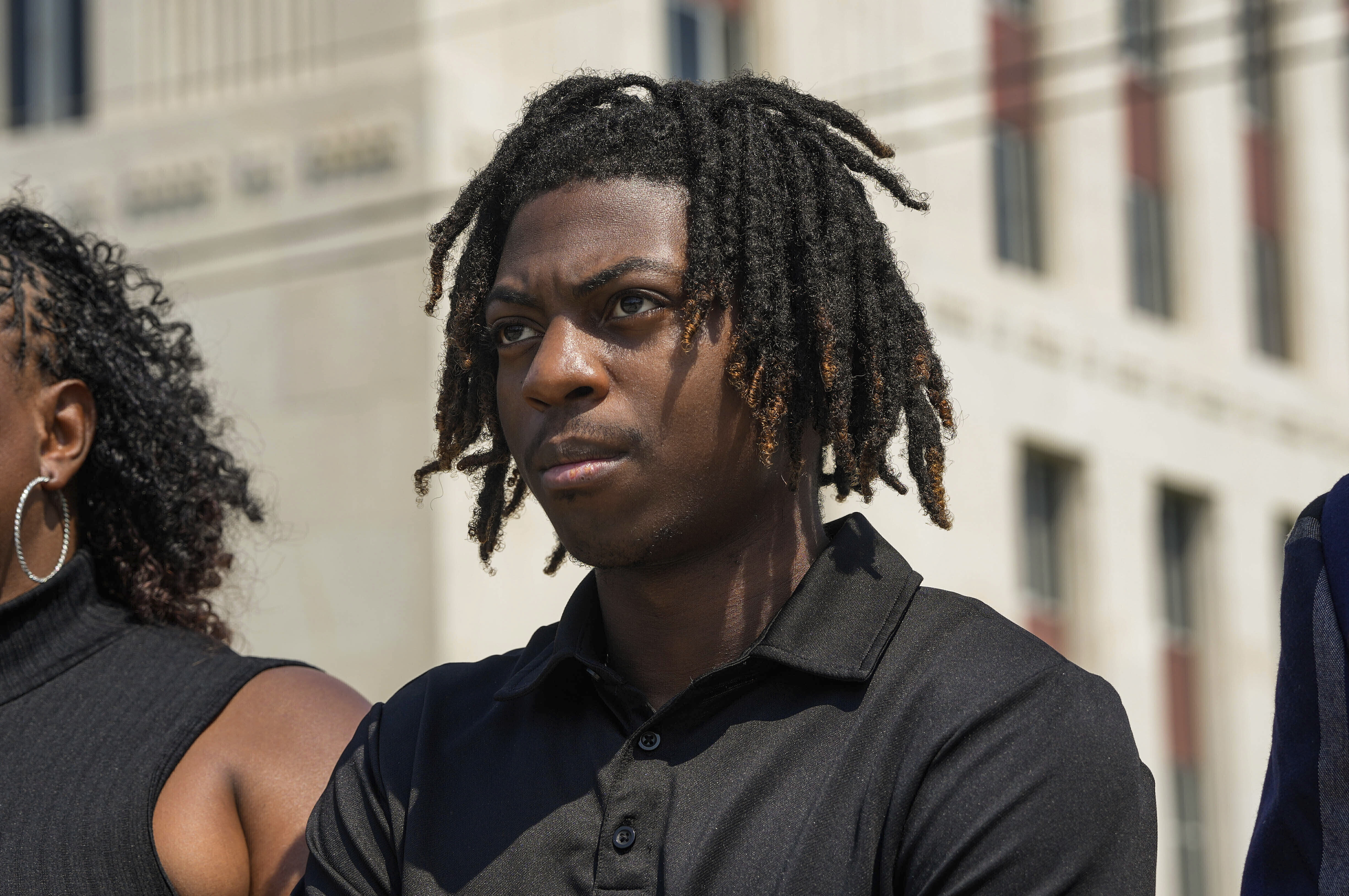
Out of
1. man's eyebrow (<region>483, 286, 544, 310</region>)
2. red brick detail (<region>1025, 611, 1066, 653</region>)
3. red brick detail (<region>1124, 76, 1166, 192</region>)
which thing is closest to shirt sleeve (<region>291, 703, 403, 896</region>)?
man's eyebrow (<region>483, 286, 544, 310</region>)

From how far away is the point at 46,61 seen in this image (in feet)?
52.5

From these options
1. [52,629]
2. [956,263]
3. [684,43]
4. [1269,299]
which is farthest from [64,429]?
[1269,299]

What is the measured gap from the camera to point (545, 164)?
2.93 meters

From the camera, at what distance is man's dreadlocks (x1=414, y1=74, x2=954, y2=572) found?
2.77 m

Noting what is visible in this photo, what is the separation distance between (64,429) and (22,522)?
0.19 m

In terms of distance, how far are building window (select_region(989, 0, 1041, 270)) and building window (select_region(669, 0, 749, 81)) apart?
2.89m

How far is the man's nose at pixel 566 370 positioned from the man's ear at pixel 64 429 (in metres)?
1.21

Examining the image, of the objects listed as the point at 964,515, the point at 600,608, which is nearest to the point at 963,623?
the point at 600,608

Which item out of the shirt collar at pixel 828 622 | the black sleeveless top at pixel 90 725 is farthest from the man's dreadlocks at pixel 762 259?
the black sleeveless top at pixel 90 725

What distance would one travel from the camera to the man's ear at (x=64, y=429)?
3.61 m

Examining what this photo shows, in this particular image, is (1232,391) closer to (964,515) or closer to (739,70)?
(964,515)

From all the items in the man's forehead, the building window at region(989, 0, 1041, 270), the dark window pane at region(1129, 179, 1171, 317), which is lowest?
the dark window pane at region(1129, 179, 1171, 317)

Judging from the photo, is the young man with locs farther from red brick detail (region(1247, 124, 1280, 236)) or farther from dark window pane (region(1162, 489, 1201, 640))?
red brick detail (region(1247, 124, 1280, 236))

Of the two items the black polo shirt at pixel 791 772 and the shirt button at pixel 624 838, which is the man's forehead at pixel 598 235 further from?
the shirt button at pixel 624 838
